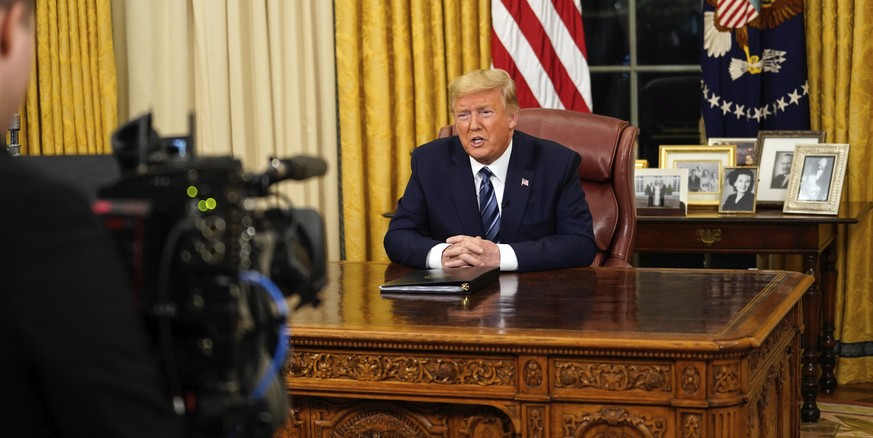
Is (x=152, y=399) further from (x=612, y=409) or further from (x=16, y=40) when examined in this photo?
(x=612, y=409)

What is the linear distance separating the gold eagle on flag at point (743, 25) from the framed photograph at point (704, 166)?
0.40 metres

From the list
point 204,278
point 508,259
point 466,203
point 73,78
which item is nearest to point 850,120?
point 466,203

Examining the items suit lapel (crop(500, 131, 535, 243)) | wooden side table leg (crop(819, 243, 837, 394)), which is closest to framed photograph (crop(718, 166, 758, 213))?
wooden side table leg (crop(819, 243, 837, 394))

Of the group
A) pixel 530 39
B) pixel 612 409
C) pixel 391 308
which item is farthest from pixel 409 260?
pixel 530 39

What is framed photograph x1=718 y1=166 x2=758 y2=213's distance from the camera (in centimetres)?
467

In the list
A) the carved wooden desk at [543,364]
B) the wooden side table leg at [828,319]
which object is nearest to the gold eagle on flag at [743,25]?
the wooden side table leg at [828,319]

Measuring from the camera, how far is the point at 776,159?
482cm

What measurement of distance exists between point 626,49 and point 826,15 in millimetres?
977

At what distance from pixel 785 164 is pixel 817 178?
21cm

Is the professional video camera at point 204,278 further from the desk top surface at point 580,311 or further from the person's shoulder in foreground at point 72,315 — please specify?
the desk top surface at point 580,311

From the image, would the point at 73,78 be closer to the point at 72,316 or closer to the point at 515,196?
the point at 515,196

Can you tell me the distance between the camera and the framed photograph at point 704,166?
4.86 m

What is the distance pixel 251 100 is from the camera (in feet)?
18.4

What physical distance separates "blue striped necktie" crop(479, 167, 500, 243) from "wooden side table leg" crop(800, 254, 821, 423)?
58.7 inches
